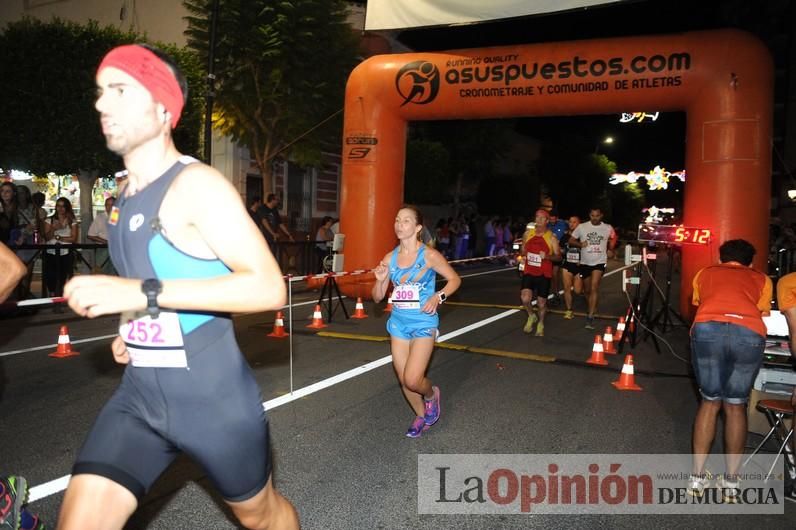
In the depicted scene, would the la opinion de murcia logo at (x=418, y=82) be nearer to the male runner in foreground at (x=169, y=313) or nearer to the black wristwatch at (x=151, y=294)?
the male runner in foreground at (x=169, y=313)

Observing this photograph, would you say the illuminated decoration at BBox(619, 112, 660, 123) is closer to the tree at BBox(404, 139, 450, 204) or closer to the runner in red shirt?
the runner in red shirt

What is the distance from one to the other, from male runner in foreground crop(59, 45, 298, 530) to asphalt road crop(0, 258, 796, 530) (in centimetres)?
A: 169

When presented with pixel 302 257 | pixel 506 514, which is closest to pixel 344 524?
pixel 506 514

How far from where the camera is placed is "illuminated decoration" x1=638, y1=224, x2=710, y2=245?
8.90 metres

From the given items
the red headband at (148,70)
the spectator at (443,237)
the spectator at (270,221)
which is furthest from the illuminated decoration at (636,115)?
the red headband at (148,70)

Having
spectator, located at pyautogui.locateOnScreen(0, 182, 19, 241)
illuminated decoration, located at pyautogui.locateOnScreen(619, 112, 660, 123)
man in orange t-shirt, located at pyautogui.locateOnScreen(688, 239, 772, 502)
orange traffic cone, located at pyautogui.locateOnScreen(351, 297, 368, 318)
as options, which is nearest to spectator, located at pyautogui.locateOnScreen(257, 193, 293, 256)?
orange traffic cone, located at pyautogui.locateOnScreen(351, 297, 368, 318)

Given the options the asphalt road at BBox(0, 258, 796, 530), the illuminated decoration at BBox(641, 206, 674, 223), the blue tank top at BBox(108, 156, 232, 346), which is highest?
the illuminated decoration at BBox(641, 206, 674, 223)

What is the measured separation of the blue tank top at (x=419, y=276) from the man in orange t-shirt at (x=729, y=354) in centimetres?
199

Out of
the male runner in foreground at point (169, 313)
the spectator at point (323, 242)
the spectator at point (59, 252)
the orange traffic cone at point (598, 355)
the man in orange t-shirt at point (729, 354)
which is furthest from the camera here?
the spectator at point (323, 242)

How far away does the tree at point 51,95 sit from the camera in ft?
53.6

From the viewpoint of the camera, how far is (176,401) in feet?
6.86

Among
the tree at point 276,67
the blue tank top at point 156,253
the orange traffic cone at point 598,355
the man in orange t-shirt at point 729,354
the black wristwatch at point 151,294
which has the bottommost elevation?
the orange traffic cone at point 598,355

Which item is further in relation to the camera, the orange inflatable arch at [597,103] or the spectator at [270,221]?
the spectator at [270,221]

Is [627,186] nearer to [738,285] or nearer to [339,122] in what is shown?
[339,122]
